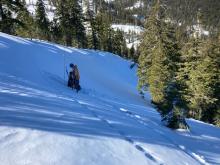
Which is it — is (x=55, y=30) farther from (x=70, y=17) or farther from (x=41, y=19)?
(x=70, y=17)

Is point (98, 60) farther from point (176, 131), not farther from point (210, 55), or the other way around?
point (176, 131)

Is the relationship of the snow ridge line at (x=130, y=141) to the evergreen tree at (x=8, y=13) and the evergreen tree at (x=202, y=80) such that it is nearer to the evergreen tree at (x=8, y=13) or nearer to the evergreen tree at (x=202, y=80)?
the evergreen tree at (x=202, y=80)

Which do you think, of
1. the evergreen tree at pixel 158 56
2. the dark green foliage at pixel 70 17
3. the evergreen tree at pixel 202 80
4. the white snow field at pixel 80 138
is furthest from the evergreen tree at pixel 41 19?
the white snow field at pixel 80 138

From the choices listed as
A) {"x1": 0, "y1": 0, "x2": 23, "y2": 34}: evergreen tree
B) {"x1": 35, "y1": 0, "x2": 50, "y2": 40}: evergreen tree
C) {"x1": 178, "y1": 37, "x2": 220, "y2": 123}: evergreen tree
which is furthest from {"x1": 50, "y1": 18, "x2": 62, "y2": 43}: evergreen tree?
{"x1": 178, "y1": 37, "x2": 220, "y2": 123}: evergreen tree

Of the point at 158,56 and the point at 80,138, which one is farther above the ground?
the point at 158,56

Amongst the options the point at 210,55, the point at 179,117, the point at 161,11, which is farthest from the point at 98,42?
the point at 179,117

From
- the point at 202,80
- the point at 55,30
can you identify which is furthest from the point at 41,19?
the point at 202,80

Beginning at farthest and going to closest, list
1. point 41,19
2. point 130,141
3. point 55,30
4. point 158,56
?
point 55,30 < point 41,19 < point 158,56 < point 130,141

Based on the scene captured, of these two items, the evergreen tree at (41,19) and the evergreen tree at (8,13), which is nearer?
the evergreen tree at (8,13)

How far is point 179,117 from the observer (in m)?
14.8

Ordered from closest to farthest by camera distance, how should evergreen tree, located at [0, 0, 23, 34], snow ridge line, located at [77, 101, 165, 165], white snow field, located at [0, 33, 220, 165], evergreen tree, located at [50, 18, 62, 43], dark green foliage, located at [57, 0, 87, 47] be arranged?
white snow field, located at [0, 33, 220, 165] < snow ridge line, located at [77, 101, 165, 165] < evergreen tree, located at [0, 0, 23, 34] < dark green foliage, located at [57, 0, 87, 47] < evergreen tree, located at [50, 18, 62, 43]

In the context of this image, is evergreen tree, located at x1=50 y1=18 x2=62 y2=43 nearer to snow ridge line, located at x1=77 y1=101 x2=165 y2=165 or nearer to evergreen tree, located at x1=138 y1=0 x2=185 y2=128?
evergreen tree, located at x1=138 y1=0 x2=185 y2=128

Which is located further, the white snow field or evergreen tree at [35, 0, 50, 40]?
evergreen tree at [35, 0, 50, 40]

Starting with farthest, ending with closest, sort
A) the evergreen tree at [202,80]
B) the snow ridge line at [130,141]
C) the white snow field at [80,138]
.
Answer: the evergreen tree at [202,80] → the snow ridge line at [130,141] → the white snow field at [80,138]
